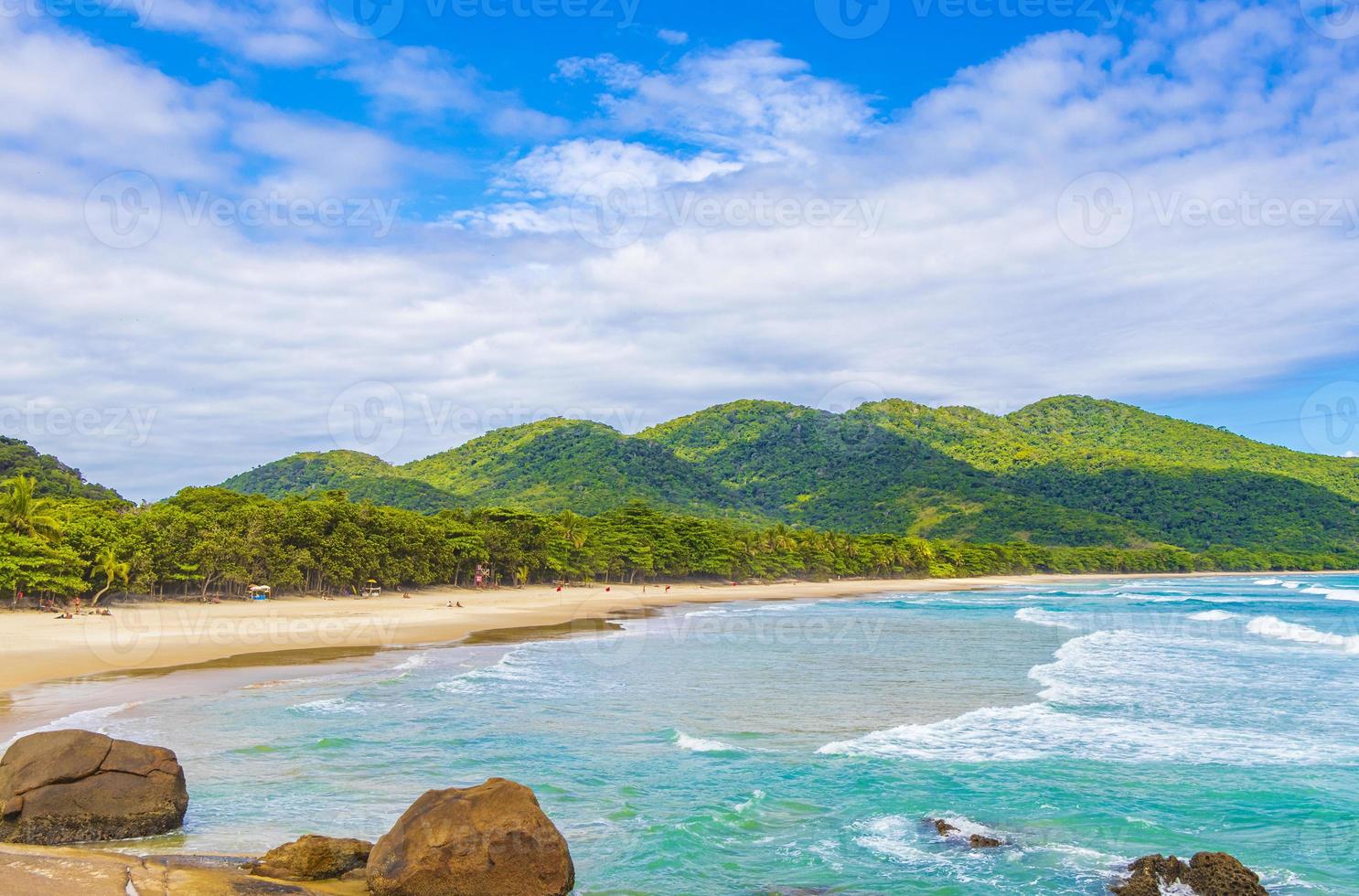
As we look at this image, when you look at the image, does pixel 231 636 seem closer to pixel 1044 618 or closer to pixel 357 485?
pixel 1044 618

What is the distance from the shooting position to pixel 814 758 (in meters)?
17.2

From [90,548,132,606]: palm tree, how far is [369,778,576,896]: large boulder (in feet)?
138

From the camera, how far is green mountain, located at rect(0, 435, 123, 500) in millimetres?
83750

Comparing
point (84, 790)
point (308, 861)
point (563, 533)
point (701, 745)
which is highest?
point (563, 533)

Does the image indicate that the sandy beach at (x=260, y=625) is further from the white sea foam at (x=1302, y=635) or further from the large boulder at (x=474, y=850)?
the white sea foam at (x=1302, y=635)

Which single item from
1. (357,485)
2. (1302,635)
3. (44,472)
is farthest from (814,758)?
(357,485)

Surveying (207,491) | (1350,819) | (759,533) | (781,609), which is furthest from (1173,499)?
(1350,819)

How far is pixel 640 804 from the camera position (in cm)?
1424

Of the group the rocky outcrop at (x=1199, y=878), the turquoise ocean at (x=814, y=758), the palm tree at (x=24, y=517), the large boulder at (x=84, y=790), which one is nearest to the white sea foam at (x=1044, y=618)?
the turquoise ocean at (x=814, y=758)

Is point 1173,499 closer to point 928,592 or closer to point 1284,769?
point 928,592

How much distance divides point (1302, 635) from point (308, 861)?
48863mm

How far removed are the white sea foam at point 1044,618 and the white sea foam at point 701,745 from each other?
35.8 meters

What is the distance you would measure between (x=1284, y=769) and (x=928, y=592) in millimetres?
83007

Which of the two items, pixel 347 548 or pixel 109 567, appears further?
pixel 347 548
